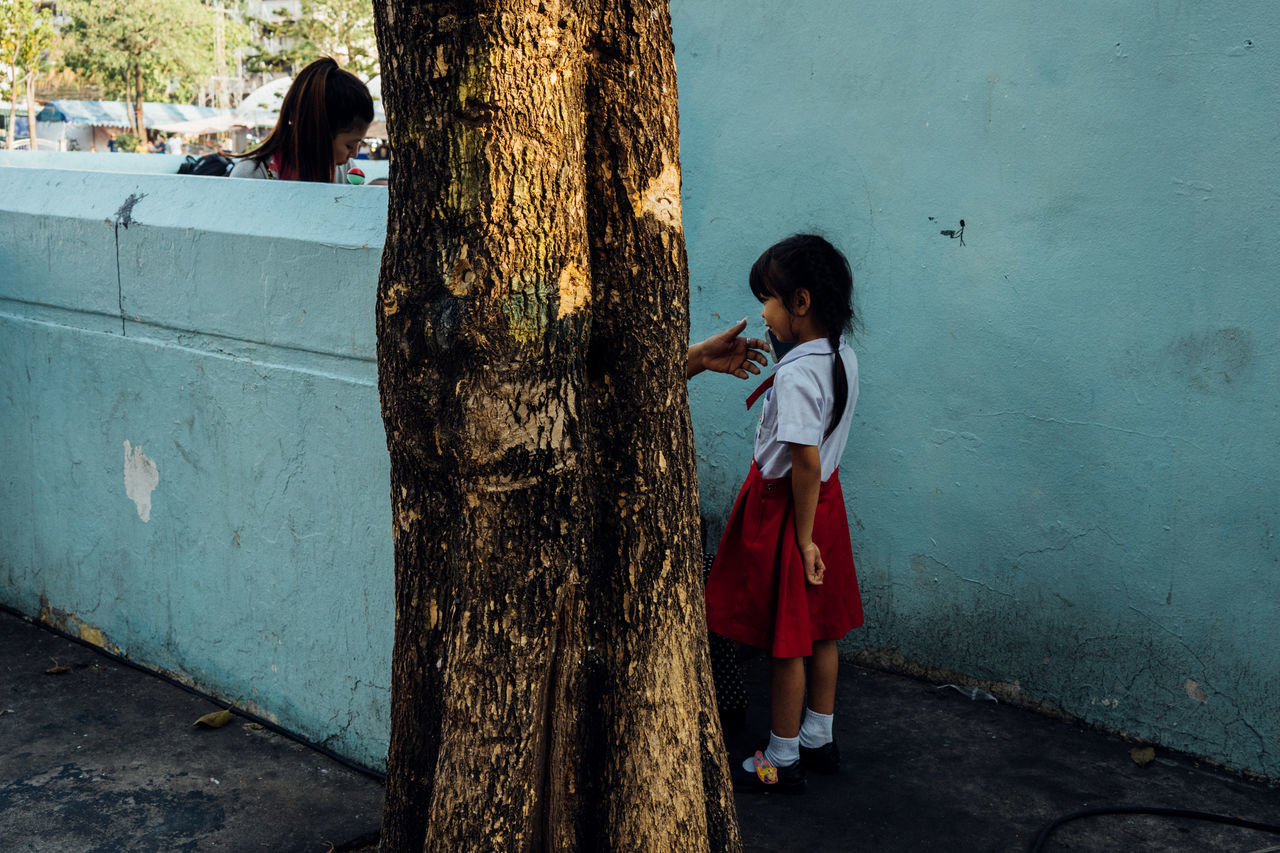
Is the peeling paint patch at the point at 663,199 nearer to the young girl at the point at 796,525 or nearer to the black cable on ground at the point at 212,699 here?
the young girl at the point at 796,525

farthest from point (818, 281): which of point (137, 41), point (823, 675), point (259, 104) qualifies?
point (137, 41)

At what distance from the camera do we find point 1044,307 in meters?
3.56

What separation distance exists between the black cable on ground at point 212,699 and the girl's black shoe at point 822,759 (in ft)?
4.14

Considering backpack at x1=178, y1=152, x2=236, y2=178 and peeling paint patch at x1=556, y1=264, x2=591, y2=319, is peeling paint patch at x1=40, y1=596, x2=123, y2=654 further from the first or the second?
peeling paint patch at x1=556, y1=264, x2=591, y2=319

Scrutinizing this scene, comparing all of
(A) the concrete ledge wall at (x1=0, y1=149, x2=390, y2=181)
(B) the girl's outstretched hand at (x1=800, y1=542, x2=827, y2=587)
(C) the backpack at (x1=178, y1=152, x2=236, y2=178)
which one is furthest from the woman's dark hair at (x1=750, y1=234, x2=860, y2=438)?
(A) the concrete ledge wall at (x1=0, y1=149, x2=390, y2=181)

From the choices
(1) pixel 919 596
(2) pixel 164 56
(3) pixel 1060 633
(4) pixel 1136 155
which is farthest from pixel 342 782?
(2) pixel 164 56

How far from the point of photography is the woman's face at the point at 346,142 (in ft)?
12.6

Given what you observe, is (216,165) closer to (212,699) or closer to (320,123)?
(320,123)

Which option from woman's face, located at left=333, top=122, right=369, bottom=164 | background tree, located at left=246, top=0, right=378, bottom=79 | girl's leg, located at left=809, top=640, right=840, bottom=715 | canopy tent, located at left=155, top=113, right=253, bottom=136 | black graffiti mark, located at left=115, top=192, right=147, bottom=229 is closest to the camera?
girl's leg, located at left=809, top=640, right=840, bottom=715

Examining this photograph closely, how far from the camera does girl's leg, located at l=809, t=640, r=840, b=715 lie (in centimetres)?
332

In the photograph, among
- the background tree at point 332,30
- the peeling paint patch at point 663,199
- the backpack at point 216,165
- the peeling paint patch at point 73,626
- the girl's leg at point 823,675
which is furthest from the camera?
the background tree at point 332,30

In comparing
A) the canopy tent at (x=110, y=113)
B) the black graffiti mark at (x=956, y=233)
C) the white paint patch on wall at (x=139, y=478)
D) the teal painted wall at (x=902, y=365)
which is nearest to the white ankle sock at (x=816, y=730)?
the teal painted wall at (x=902, y=365)

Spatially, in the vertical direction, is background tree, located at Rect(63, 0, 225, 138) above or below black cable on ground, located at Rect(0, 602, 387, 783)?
above

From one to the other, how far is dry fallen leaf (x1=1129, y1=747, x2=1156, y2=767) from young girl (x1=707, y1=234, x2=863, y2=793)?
37.1 inches
